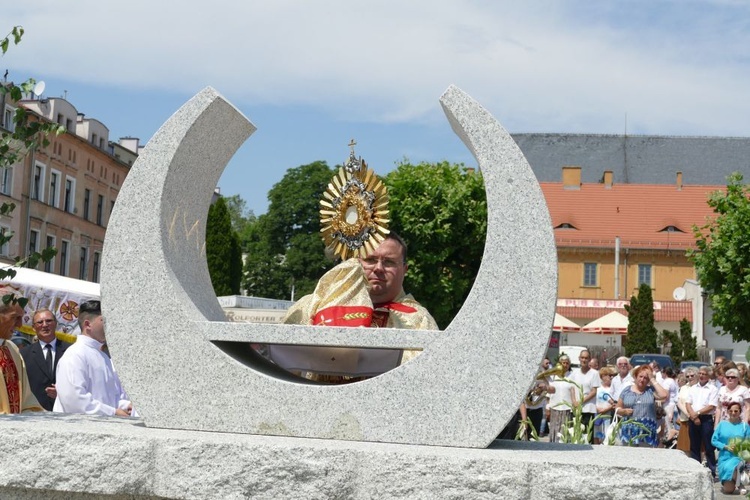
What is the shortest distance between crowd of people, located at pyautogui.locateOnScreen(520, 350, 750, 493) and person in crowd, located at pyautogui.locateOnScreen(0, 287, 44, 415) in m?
5.70

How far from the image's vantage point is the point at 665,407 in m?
15.3

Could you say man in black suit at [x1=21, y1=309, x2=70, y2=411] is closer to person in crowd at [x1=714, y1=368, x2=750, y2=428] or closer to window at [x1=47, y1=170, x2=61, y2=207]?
person in crowd at [x1=714, y1=368, x2=750, y2=428]

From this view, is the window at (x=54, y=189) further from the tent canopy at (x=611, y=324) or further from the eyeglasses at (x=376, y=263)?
the eyeglasses at (x=376, y=263)

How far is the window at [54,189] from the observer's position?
141 ft

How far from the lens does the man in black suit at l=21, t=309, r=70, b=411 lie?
9.36 metres

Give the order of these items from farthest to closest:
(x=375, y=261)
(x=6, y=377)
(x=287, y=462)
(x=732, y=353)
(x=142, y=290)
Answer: (x=732, y=353) → (x=6, y=377) → (x=375, y=261) → (x=142, y=290) → (x=287, y=462)

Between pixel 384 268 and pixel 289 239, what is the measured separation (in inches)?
1871

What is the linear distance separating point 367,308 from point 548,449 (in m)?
1.22

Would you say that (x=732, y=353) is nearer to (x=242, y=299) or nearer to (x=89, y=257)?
(x=89, y=257)

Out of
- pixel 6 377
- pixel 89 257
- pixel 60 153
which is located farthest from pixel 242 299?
pixel 89 257

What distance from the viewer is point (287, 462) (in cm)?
417

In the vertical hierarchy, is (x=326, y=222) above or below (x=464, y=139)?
below

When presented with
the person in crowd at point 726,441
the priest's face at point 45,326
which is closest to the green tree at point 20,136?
the priest's face at point 45,326

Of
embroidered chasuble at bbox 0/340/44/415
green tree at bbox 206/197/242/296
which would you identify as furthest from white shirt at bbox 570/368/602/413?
green tree at bbox 206/197/242/296
